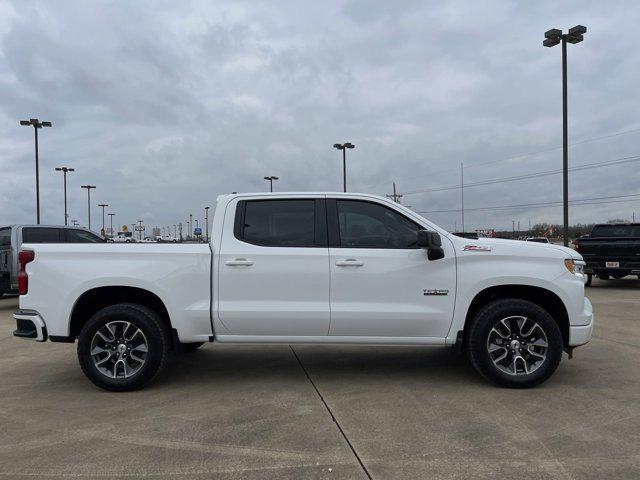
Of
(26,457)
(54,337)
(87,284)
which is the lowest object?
(26,457)

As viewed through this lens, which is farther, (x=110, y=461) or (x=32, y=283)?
(x=32, y=283)

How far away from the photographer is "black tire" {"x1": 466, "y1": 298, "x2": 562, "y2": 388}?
16.5 feet

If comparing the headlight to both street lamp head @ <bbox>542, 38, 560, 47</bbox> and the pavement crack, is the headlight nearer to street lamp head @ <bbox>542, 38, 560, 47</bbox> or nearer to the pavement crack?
the pavement crack

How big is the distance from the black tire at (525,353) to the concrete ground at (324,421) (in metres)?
0.12

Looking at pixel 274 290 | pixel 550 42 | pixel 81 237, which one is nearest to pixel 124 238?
pixel 81 237

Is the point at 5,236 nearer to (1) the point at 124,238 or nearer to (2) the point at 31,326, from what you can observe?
(2) the point at 31,326

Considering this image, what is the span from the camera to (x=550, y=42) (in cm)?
1894

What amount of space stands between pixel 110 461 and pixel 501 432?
112 inches

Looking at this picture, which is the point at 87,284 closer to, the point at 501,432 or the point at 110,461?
the point at 110,461

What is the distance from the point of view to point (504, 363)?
514cm

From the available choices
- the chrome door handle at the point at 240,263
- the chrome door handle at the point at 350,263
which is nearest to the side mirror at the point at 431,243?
the chrome door handle at the point at 350,263

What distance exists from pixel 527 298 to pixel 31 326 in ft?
16.2

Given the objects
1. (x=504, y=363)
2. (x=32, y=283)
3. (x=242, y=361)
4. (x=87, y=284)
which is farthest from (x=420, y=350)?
(x=32, y=283)

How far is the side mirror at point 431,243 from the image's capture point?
4.93 m
